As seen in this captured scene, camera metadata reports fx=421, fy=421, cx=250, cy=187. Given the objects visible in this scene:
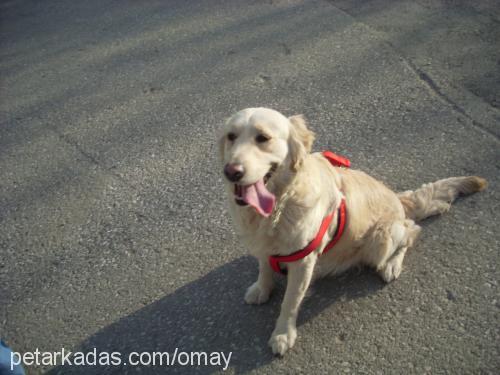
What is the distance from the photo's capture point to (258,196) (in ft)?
7.07

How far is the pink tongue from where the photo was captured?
213 cm

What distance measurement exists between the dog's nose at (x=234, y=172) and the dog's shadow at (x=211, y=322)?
3.42 feet

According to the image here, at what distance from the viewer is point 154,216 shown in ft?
11.4

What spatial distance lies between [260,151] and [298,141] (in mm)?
216

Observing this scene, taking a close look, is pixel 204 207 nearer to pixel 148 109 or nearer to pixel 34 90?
pixel 148 109

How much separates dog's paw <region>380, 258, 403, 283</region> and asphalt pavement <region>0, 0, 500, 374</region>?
0.21 ft

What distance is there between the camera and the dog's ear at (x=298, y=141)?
2207 millimetres

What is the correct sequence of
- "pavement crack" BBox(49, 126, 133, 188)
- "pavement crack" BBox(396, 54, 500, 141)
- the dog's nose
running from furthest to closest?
1. "pavement crack" BBox(49, 126, 133, 188)
2. "pavement crack" BBox(396, 54, 500, 141)
3. the dog's nose

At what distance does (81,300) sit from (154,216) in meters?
0.87

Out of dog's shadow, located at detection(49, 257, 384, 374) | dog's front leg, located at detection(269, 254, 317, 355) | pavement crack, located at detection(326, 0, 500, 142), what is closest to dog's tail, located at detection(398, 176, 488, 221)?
dog's shadow, located at detection(49, 257, 384, 374)

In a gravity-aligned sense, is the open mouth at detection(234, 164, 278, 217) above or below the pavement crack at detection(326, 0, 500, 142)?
above

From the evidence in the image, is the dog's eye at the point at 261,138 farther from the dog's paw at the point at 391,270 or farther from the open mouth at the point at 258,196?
the dog's paw at the point at 391,270

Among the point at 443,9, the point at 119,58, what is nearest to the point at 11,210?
the point at 119,58

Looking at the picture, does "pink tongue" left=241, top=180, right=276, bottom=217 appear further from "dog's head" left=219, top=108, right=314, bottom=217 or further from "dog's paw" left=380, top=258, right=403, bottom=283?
"dog's paw" left=380, top=258, right=403, bottom=283
